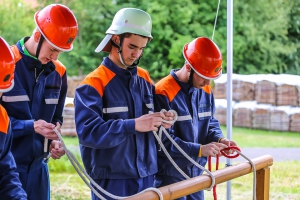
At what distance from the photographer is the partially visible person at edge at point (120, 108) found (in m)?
2.40

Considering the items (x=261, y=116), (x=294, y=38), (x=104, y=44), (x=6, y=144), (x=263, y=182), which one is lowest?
(x=263, y=182)

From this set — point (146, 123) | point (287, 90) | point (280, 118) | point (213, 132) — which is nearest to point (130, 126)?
point (146, 123)

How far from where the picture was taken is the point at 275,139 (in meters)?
7.61

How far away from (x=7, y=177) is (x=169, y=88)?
47.3 inches

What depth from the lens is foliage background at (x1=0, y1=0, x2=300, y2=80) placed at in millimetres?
7941

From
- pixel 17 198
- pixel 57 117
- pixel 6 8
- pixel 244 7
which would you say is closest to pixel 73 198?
pixel 57 117

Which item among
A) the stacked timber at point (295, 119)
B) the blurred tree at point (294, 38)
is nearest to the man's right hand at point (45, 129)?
the stacked timber at point (295, 119)

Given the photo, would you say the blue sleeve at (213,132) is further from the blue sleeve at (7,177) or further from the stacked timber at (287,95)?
the stacked timber at (287,95)

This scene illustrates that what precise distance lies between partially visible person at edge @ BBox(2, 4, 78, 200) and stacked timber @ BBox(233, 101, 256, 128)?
5.90m

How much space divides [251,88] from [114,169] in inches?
228

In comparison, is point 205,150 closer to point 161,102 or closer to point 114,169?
point 161,102

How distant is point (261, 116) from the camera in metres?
7.95

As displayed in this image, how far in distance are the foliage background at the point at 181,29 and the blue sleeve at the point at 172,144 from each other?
4848 mm

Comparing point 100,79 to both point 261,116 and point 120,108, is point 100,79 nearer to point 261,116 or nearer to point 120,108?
point 120,108
